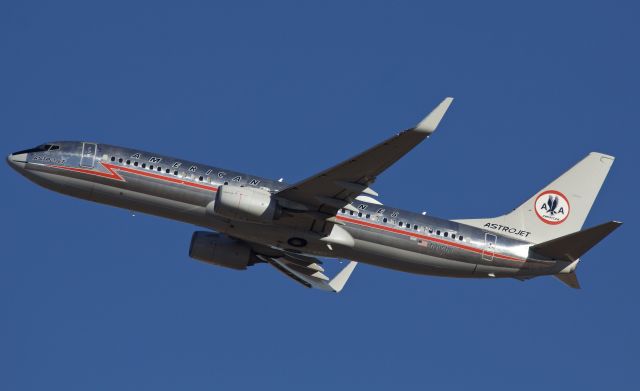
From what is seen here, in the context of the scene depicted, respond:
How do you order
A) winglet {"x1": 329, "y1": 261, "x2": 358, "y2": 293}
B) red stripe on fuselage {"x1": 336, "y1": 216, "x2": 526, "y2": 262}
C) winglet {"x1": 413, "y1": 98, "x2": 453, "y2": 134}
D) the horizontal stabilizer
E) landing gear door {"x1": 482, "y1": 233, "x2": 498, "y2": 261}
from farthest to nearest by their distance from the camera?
winglet {"x1": 329, "y1": 261, "x2": 358, "y2": 293}, landing gear door {"x1": 482, "y1": 233, "x2": 498, "y2": 261}, red stripe on fuselage {"x1": 336, "y1": 216, "x2": 526, "y2": 262}, the horizontal stabilizer, winglet {"x1": 413, "y1": 98, "x2": 453, "y2": 134}

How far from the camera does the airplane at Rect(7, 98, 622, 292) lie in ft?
165

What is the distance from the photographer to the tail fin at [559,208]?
55.8 m

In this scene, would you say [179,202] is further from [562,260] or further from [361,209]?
[562,260]

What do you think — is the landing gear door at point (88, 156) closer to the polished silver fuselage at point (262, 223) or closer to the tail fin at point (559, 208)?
the polished silver fuselage at point (262, 223)

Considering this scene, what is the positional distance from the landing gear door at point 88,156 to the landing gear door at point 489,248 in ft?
64.6

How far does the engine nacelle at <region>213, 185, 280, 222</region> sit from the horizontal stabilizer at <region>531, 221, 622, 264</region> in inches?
534

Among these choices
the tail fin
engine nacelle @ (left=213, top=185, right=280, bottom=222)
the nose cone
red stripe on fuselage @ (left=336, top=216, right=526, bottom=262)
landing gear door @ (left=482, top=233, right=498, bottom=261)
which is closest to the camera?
engine nacelle @ (left=213, top=185, right=280, bottom=222)

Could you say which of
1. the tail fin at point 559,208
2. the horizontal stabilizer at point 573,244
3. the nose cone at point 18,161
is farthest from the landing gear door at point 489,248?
the nose cone at point 18,161

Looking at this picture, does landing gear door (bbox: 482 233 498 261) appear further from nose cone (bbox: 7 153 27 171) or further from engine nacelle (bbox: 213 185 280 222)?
nose cone (bbox: 7 153 27 171)

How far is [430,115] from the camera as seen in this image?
143 feet

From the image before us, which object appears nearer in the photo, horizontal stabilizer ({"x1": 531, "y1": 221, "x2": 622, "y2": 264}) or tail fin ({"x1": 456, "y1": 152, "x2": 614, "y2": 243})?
horizontal stabilizer ({"x1": 531, "y1": 221, "x2": 622, "y2": 264})

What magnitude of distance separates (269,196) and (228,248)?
20.9ft

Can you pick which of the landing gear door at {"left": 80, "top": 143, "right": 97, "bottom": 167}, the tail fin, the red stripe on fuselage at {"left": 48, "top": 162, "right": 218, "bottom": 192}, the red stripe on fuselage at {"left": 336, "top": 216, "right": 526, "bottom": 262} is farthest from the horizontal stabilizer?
the landing gear door at {"left": 80, "top": 143, "right": 97, "bottom": 167}

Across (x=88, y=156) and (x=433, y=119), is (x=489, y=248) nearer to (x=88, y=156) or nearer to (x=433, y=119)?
(x=433, y=119)
